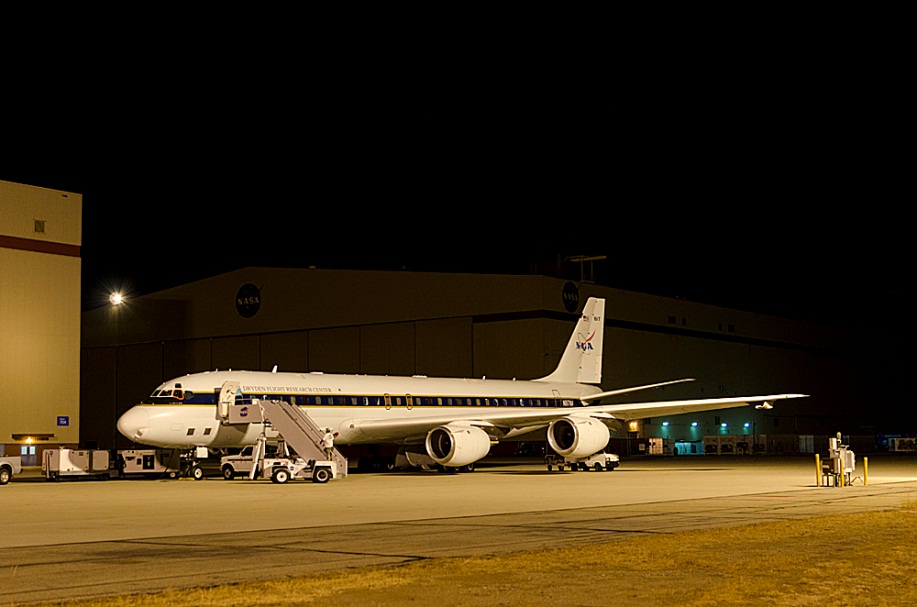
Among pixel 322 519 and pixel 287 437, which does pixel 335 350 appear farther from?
pixel 322 519

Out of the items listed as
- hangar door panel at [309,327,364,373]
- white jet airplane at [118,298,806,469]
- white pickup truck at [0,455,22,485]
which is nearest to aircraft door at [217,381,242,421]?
white jet airplane at [118,298,806,469]

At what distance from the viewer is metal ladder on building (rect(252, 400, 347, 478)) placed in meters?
31.2

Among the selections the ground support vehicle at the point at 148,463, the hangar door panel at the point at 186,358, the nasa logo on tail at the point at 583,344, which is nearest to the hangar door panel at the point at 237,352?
the hangar door panel at the point at 186,358

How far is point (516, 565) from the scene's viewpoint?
11.3 metres

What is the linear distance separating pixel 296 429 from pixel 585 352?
2011cm

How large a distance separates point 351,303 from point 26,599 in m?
55.1

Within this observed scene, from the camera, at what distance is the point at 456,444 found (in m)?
34.2

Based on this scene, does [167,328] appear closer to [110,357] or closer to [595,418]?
[110,357]

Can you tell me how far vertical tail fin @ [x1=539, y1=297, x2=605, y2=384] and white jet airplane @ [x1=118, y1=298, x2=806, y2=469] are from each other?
3.81 m

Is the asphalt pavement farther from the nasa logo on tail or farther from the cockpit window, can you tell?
the nasa logo on tail

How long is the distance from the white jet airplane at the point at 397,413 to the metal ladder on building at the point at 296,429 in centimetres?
133

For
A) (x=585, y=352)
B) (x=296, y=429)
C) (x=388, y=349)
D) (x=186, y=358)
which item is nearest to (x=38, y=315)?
(x=296, y=429)

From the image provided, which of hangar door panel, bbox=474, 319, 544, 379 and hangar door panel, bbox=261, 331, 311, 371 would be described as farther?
hangar door panel, bbox=261, 331, 311, 371

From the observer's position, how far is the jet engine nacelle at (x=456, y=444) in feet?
112
